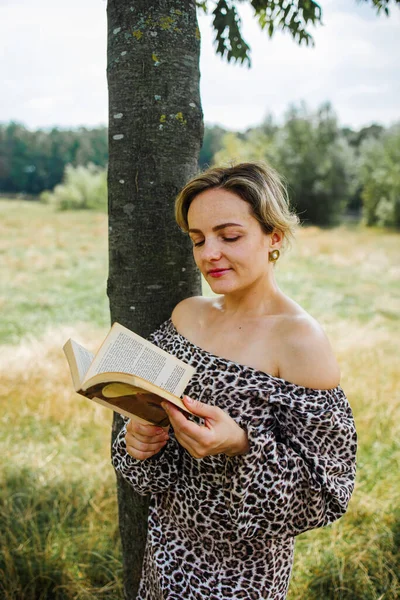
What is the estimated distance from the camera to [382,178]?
3166 centimetres

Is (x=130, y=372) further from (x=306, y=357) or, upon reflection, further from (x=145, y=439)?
(x=306, y=357)

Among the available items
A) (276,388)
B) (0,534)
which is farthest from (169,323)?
(0,534)

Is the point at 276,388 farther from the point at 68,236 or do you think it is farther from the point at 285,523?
the point at 68,236

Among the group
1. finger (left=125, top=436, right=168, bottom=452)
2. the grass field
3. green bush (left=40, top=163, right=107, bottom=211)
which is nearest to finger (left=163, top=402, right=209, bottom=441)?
finger (left=125, top=436, right=168, bottom=452)

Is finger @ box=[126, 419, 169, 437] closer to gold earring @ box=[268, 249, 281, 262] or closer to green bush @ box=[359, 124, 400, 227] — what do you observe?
gold earring @ box=[268, 249, 281, 262]

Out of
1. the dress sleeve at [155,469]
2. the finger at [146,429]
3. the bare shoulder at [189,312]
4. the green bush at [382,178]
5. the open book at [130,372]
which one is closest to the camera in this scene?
the open book at [130,372]

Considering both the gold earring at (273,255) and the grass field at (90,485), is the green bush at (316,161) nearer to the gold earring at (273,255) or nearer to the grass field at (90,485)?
the grass field at (90,485)

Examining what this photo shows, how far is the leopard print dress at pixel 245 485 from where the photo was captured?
1.41 metres

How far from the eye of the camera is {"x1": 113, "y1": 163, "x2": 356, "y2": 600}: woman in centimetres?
141

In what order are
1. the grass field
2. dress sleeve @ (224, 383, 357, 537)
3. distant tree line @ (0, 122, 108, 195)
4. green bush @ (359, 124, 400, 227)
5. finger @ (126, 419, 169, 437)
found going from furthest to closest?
distant tree line @ (0, 122, 108, 195) → green bush @ (359, 124, 400, 227) → the grass field → finger @ (126, 419, 169, 437) → dress sleeve @ (224, 383, 357, 537)

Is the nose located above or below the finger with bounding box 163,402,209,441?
above

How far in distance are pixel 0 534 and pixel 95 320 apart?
248 inches

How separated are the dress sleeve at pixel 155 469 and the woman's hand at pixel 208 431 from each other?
12.3 inches

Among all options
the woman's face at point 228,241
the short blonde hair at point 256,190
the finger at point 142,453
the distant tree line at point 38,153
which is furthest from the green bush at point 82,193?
the finger at point 142,453
